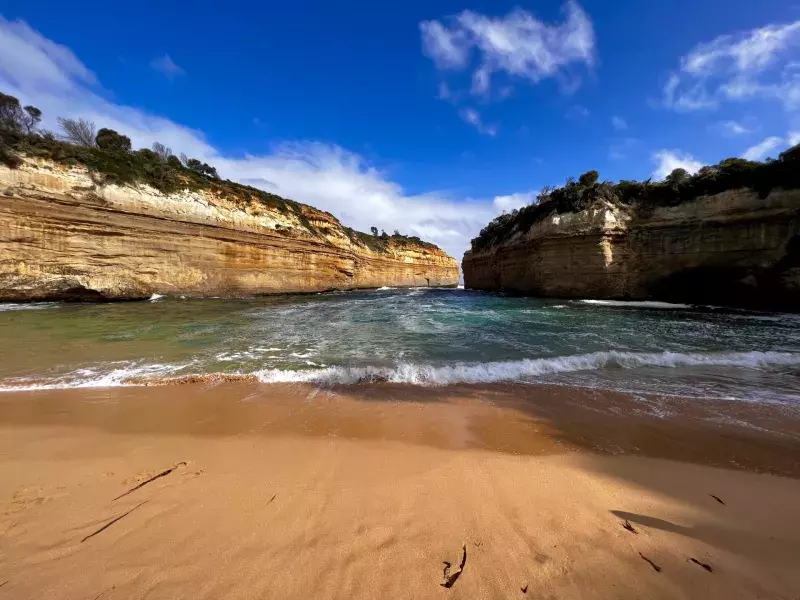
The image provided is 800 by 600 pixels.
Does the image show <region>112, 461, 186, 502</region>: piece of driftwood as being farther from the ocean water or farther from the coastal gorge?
Result: the coastal gorge

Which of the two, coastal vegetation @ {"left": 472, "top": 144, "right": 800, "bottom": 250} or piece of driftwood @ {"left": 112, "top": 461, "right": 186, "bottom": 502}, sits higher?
coastal vegetation @ {"left": 472, "top": 144, "right": 800, "bottom": 250}

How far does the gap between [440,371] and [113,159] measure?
73.2 feet

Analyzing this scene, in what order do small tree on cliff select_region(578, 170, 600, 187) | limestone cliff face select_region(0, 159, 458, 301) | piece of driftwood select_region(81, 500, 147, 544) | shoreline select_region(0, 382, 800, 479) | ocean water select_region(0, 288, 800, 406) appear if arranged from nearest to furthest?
piece of driftwood select_region(81, 500, 147, 544) < shoreline select_region(0, 382, 800, 479) < ocean water select_region(0, 288, 800, 406) < limestone cliff face select_region(0, 159, 458, 301) < small tree on cliff select_region(578, 170, 600, 187)

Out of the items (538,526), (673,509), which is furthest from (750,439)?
(538,526)

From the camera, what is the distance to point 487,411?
3.61 metres

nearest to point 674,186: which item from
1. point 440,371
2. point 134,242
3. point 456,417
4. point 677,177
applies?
point 677,177

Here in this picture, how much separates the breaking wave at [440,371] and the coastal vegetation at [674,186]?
40.5 feet

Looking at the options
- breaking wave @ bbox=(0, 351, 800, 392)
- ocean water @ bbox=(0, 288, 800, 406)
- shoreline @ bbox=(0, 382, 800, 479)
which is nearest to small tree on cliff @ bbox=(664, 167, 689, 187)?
ocean water @ bbox=(0, 288, 800, 406)

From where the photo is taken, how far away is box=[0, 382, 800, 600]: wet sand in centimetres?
146

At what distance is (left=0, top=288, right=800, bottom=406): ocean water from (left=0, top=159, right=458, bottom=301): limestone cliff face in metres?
5.64

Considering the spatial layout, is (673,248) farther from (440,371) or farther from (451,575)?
(451,575)

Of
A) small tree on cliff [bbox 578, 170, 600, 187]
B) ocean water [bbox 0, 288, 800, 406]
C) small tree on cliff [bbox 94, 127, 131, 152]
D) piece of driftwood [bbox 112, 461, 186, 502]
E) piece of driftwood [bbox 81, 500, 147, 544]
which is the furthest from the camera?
small tree on cliff [bbox 94, 127, 131, 152]

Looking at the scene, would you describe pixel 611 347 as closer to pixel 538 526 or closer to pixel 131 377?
pixel 538 526

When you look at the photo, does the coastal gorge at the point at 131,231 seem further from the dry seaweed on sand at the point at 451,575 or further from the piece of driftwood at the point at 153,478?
the dry seaweed on sand at the point at 451,575
